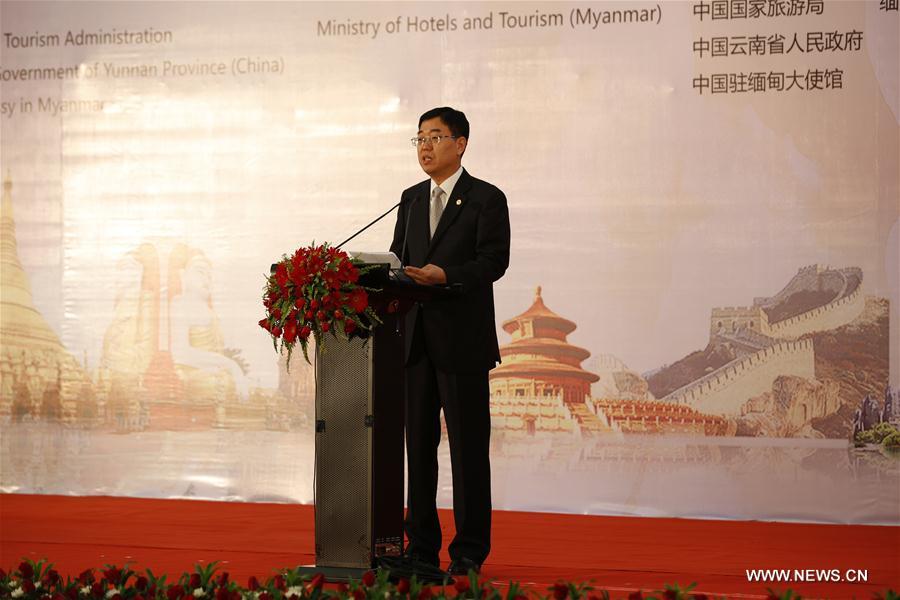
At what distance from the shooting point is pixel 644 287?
224 inches

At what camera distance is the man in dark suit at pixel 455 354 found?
3852 millimetres

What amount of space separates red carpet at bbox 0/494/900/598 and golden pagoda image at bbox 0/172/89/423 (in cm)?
61

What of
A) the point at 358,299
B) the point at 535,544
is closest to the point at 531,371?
the point at 535,544

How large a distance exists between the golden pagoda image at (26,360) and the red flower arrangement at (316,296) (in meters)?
3.42

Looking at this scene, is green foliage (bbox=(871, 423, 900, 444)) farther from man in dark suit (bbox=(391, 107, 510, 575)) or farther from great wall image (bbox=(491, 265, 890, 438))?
man in dark suit (bbox=(391, 107, 510, 575))

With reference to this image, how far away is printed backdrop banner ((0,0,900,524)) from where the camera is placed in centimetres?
551

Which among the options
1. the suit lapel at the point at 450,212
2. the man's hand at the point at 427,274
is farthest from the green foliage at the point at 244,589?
the suit lapel at the point at 450,212

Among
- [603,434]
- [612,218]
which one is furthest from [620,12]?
[603,434]

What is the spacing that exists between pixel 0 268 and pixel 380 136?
7.95 ft

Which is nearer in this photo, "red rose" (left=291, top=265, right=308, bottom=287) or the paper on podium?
"red rose" (left=291, top=265, right=308, bottom=287)

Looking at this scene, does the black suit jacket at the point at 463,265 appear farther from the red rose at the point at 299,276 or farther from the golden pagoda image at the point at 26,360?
the golden pagoda image at the point at 26,360

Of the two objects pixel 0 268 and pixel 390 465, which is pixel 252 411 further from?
pixel 390 465

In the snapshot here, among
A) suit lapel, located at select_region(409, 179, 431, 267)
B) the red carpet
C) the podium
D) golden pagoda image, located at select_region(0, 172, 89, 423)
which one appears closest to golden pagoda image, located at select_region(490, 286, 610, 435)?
the red carpet

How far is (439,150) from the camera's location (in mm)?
3922
